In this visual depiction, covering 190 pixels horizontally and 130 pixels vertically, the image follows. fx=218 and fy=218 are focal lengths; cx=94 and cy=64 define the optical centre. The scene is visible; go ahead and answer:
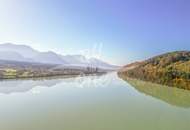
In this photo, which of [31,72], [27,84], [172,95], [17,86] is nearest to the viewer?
[172,95]

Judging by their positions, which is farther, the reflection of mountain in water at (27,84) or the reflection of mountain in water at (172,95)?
the reflection of mountain in water at (27,84)

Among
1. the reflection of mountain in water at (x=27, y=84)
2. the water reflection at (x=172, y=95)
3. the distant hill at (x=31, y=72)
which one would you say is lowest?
the water reflection at (x=172, y=95)

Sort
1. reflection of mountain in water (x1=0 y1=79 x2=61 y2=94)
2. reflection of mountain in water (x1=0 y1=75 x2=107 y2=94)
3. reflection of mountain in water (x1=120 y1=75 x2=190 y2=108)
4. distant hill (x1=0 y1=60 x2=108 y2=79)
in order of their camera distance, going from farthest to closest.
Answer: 1. distant hill (x1=0 y1=60 x2=108 y2=79)
2. reflection of mountain in water (x1=0 y1=75 x2=107 y2=94)
3. reflection of mountain in water (x1=0 y1=79 x2=61 y2=94)
4. reflection of mountain in water (x1=120 y1=75 x2=190 y2=108)

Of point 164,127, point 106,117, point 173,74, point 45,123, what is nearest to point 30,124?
point 45,123

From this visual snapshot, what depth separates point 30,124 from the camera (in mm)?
8523

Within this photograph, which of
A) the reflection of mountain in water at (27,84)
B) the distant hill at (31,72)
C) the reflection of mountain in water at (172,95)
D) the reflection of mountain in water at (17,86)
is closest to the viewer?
the reflection of mountain in water at (172,95)

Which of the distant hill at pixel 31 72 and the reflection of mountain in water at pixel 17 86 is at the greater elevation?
the distant hill at pixel 31 72

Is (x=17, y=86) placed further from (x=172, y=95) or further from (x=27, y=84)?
(x=172, y=95)

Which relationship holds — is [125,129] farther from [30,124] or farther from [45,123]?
[30,124]

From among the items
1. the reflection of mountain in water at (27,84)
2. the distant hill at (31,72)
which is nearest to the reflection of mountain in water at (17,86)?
the reflection of mountain in water at (27,84)

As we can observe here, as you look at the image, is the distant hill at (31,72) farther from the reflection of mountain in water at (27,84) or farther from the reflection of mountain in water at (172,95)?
the reflection of mountain in water at (172,95)

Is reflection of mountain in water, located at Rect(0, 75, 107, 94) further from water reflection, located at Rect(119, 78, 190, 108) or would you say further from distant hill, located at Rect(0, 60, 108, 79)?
water reflection, located at Rect(119, 78, 190, 108)

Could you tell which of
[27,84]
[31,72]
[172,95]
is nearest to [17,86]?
[27,84]

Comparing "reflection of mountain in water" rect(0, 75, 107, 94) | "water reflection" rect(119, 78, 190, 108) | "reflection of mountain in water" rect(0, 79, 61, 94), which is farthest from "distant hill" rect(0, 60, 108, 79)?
"water reflection" rect(119, 78, 190, 108)
